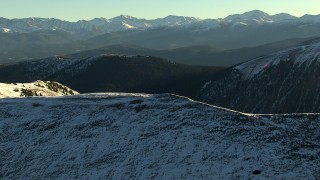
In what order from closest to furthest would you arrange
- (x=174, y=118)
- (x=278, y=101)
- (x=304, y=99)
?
(x=174, y=118) < (x=304, y=99) < (x=278, y=101)

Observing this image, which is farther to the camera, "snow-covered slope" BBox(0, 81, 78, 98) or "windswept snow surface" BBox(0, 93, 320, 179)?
"snow-covered slope" BBox(0, 81, 78, 98)

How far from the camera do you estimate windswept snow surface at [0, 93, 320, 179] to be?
5966 cm

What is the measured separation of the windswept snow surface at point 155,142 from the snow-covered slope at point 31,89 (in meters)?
37.5

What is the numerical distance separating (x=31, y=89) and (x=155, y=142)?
249 feet

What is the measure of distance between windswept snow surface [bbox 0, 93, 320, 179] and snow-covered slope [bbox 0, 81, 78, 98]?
3747cm

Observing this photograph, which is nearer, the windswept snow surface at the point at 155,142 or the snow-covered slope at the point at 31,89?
the windswept snow surface at the point at 155,142

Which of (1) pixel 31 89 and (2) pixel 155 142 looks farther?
(1) pixel 31 89

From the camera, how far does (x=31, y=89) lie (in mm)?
133875

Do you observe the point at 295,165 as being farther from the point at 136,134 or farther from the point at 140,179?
the point at 136,134

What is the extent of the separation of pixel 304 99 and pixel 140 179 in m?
124

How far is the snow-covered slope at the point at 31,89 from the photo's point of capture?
4829 inches

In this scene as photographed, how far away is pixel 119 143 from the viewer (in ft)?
230

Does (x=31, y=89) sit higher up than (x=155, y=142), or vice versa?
(x=31, y=89)

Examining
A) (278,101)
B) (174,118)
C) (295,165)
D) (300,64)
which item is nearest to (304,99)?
(278,101)
